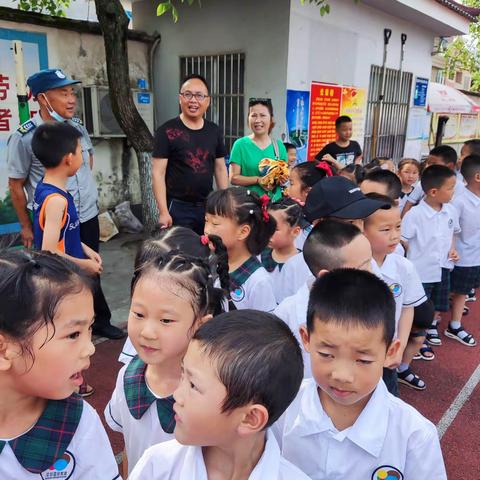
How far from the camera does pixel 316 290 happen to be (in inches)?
52.4

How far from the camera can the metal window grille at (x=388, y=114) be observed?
7518mm

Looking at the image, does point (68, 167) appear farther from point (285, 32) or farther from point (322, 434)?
point (285, 32)

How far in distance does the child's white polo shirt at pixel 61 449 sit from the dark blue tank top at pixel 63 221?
137 cm

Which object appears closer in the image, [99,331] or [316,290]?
[316,290]

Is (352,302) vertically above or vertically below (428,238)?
above

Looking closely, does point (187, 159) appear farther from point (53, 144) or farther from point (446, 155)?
point (446, 155)

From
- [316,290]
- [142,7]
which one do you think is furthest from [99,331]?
[142,7]

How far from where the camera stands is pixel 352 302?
124 cm

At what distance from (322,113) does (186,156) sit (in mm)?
3650

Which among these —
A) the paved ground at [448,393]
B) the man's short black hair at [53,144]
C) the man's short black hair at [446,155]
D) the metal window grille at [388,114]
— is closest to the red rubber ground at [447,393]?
the paved ground at [448,393]

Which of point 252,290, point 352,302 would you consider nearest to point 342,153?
point 252,290

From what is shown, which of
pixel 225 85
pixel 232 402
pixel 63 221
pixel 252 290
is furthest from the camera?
pixel 225 85

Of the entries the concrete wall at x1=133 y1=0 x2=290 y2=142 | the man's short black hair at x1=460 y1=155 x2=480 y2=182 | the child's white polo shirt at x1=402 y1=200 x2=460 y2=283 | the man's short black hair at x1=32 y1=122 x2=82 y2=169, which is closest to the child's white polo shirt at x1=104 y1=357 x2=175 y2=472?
the man's short black hair at x1=32 y1=122 x2=82 y2=169

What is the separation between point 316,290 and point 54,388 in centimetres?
72
